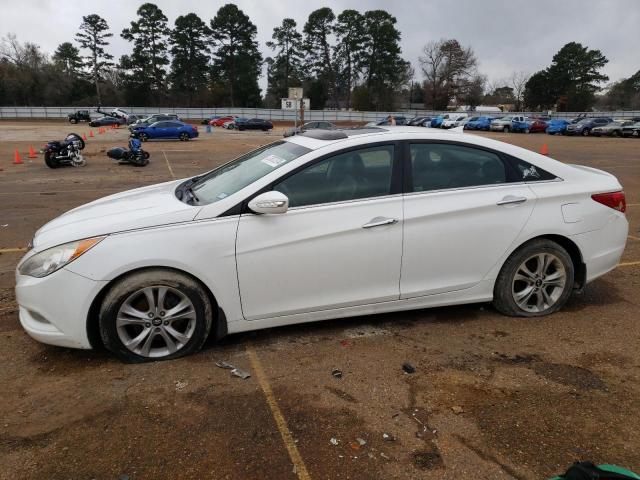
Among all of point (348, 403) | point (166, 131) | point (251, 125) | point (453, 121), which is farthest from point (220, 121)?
point (348, 403)

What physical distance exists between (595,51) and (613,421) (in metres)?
99.2

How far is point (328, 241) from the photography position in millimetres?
3434

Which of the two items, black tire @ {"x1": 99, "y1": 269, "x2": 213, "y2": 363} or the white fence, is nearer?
black tire @ {"x1": 99, "y1": 269, "x2": 213, "y2": 363}

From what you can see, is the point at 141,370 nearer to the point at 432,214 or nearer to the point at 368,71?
the point at 432,214

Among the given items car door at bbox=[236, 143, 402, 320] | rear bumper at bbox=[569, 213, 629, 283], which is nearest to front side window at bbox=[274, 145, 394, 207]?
car door at bbox=[236, 143, 402, 320]

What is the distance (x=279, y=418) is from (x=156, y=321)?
1120mm

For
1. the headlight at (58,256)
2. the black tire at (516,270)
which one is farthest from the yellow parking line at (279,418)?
the black tire at (516,270)

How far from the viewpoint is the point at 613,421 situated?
275 centimetres

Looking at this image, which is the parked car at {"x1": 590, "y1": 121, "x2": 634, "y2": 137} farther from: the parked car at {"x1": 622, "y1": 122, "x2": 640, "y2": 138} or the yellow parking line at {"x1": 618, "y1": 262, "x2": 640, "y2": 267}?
the yellow parking line at {"x1": 618, "y1": 262, "x2": 640, "y2": 267}

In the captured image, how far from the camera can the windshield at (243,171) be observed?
11.9 feet

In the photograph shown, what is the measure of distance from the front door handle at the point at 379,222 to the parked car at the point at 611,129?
4545cm

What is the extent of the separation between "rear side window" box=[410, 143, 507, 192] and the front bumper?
2.42 m

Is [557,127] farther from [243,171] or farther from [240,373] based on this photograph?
[240,373]

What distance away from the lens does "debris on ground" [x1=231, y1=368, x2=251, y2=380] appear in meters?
3.20
